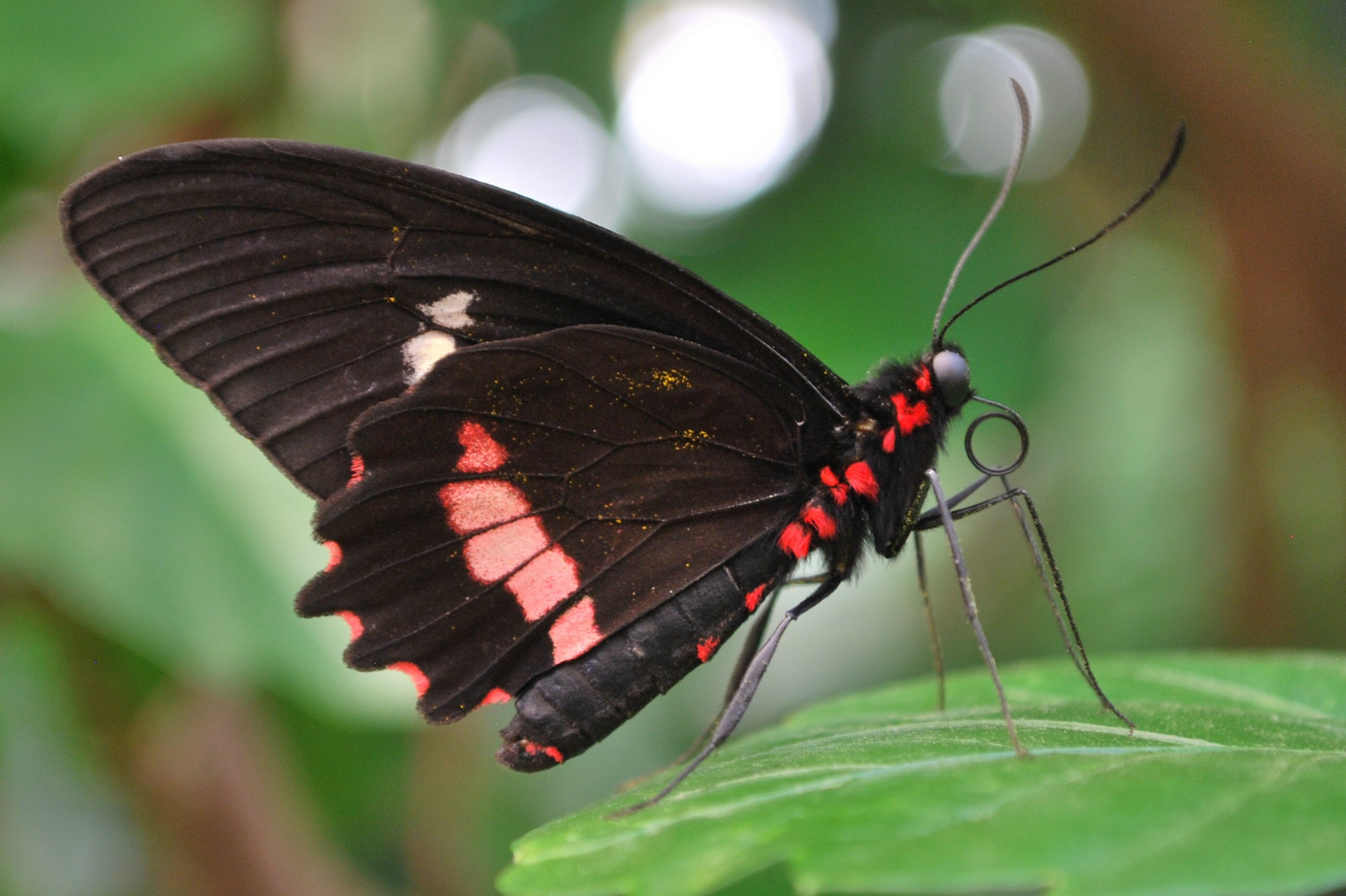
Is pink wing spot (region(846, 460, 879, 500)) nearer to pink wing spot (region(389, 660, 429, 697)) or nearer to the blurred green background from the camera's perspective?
pink wing spot (region(389, 660, 429, 697))

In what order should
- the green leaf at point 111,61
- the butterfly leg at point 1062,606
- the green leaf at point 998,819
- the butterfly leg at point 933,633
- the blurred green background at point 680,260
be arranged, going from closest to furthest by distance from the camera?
the green leaf at point 998,819, the butterfly leg at point 1062,606, the butterfly leg at point 933,633, the blurred green background at point 680,260, the green leaf at point 111,61

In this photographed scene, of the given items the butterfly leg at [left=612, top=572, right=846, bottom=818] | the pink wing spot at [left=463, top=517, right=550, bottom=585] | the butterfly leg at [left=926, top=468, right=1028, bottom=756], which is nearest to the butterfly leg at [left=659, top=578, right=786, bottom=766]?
the butterfly leg at [left=612, top=572, right=846, bottom=818]

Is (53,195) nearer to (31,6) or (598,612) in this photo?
(31,6)

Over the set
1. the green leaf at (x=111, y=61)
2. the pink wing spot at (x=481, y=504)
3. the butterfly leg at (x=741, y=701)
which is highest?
the green leaf at (x=111, y=61)

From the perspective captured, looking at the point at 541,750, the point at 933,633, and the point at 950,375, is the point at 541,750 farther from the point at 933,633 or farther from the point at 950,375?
the point at 950,375

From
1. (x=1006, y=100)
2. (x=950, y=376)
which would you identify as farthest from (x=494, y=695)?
(x=1006, y=100)

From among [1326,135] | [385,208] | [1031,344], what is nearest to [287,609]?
[385,208]

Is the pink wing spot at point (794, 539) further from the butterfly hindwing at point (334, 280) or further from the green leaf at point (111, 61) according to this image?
the green leaf at point (111, 61)

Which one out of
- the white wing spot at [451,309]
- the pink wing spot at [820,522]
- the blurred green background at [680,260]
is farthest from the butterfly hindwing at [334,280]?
the blurred green background at [680,260]
